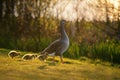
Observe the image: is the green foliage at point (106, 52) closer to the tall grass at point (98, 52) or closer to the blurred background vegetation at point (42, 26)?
the tall grass at point (98, 52)

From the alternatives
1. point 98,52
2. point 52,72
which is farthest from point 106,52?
point 52,72

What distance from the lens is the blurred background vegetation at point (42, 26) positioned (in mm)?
17625

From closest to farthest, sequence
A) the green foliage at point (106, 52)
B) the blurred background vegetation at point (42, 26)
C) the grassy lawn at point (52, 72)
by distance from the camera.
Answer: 1. the grassy lawn at point (52, 72)
2. the green foliage at point (106, 52)
3. the blurred background vegetation at point (42, 26)

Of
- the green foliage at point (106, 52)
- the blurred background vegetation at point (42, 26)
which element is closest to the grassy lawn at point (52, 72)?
the green foliage at point (106, 52)

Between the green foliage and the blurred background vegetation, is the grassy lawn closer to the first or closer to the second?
the green foliage

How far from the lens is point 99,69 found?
12.0 metres

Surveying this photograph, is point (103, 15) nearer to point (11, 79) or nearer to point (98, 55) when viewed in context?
point (98, 55)

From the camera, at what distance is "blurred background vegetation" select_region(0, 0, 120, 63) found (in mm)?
17625

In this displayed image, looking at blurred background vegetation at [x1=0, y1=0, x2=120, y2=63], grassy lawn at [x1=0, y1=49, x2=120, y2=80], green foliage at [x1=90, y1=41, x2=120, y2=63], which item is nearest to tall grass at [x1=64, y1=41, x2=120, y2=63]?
green foliage at [x1=90, y1=41, x2=120, y2=63]

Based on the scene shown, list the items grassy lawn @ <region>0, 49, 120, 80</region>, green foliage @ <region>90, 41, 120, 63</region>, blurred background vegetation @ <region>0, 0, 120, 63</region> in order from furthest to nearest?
blurred background vegetation @ <region>0, 0, 120, 63</region> < green foliage @ <region>90, 41, 120, 63</region> < grassy lawn @ <region>0, 49, 120, 80</region>

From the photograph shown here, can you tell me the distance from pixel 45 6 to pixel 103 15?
13.5ft

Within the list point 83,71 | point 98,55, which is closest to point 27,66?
point 83,71

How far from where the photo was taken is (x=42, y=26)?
805 inches

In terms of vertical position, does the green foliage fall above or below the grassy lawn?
below
